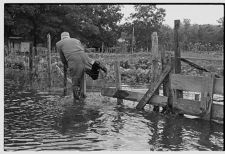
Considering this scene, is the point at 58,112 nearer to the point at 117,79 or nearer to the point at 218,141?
the point at 117,79

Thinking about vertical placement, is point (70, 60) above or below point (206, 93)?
above

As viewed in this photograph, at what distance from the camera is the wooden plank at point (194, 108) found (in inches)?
357

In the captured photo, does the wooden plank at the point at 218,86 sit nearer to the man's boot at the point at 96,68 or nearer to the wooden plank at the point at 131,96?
the wooden plank at the point at 131,96

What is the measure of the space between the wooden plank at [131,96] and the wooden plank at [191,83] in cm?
61

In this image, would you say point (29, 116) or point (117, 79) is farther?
point (117, 79)

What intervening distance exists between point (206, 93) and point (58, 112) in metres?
4.14

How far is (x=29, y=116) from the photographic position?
10.3 metres

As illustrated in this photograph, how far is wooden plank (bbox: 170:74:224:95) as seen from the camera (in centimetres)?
903

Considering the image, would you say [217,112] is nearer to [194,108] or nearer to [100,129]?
[194,108]

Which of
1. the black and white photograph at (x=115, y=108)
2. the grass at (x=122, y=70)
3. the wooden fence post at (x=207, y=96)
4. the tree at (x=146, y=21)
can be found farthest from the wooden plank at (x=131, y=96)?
the tree at (x=146, y=21)

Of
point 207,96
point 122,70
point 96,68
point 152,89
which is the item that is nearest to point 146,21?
point 122,70

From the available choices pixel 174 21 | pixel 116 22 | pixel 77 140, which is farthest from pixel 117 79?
pixel 116 22

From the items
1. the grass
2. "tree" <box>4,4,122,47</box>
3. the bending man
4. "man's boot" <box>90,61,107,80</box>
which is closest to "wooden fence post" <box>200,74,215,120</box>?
"man's boot" <box>90,61,107,80</box>

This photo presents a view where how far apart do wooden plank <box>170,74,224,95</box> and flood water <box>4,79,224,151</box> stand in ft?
2.69
